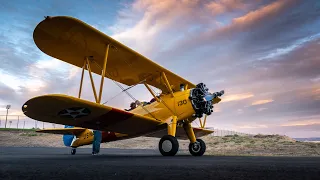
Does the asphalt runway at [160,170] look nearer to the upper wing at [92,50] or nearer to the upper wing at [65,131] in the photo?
the upper wing at [92,50]

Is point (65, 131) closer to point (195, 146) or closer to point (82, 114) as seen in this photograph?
point (82, 114)

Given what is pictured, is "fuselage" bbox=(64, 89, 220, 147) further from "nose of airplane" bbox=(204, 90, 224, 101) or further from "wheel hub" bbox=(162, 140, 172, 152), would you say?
"wheel hub" bbox=(162, 140, 172, 152)

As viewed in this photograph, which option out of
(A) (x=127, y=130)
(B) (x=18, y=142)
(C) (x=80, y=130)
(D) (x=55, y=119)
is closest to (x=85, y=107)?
(D) (x=55, y=119)

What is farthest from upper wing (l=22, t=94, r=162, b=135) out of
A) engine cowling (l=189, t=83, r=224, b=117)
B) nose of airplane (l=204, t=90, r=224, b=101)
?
nose of airplane (l=204, t=90, r=224, b=101)

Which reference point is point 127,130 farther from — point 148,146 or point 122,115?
point 148,146

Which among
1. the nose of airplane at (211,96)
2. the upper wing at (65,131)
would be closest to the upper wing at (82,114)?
the nose of airplane at (211,96)

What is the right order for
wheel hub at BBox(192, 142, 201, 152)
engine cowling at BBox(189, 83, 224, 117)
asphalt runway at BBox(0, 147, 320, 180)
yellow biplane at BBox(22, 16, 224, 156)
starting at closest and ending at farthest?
asphalt runway at BBox(0, 147, 320, 180) → yellow biplane at BBox(22, 16, 224, 156) → engine cowling at BBox(189, 83, 224, 117) → wheel hub at BBox(192, 142, 201, 152)

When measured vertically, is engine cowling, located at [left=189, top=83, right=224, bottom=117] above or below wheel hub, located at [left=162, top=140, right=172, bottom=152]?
above

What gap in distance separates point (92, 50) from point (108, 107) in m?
2.57

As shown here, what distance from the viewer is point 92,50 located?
33.0ft

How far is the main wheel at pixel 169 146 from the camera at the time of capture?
9461mm

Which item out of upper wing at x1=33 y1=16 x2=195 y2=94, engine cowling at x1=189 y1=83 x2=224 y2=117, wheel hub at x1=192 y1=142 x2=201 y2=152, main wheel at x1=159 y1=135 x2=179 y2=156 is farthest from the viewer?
wheel hub at x1=192 y1=142 x2=201 y2=152

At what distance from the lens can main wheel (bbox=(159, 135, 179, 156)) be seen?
31.0ft

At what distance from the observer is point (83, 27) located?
8.63 m
